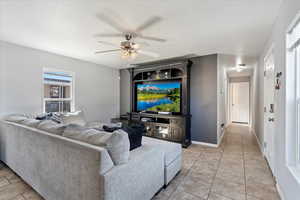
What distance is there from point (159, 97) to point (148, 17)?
2565mm

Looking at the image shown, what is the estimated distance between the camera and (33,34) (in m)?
2.61

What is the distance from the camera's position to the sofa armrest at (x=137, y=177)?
1193mm

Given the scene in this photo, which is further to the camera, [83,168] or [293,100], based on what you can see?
[293,100]

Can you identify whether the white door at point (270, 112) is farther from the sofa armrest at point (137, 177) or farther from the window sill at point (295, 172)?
the sofa armrest at point (137, 177)

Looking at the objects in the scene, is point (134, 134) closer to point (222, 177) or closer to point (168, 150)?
point (168, 150)

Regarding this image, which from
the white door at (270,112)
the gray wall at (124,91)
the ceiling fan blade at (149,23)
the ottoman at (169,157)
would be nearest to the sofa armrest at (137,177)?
the ottoman at (169,157)

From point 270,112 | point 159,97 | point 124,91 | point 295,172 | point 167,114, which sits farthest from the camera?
point 124,91

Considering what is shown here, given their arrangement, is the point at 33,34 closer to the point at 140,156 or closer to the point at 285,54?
the point at 140,156

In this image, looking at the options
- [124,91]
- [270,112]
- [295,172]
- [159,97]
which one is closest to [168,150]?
[295,172]

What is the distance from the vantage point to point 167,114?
13.1 feet

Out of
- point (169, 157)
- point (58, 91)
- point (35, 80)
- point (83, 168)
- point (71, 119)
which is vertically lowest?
point (169, 157)

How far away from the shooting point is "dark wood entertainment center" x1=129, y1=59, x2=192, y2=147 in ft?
12.2

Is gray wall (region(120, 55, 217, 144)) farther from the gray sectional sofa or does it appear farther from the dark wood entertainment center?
the gray sectional sofa

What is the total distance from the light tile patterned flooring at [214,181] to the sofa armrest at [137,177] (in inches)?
11.4
